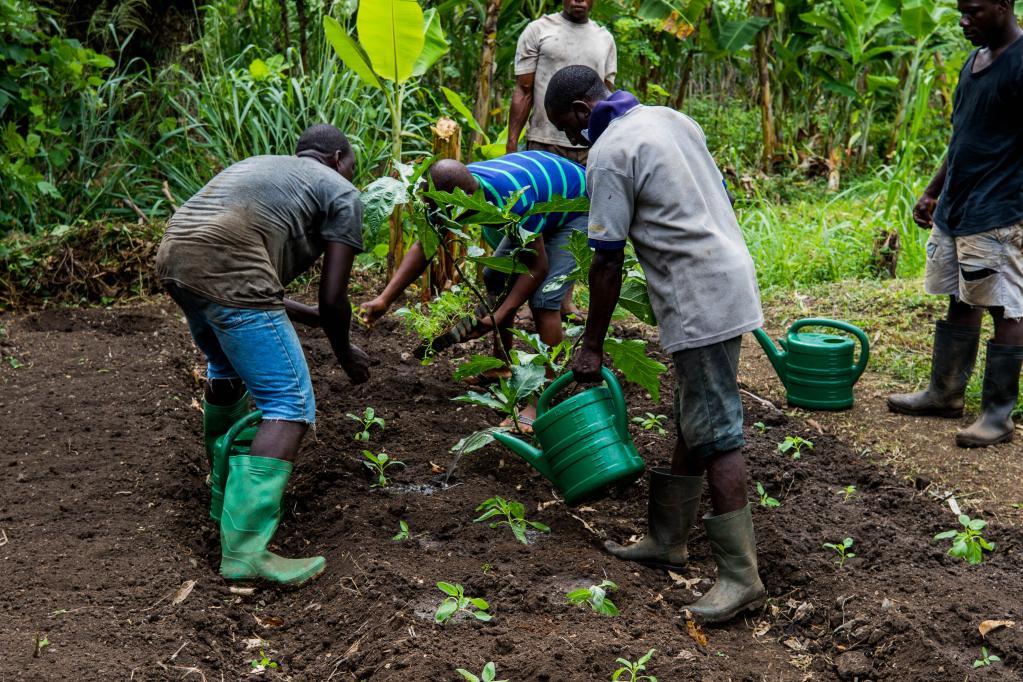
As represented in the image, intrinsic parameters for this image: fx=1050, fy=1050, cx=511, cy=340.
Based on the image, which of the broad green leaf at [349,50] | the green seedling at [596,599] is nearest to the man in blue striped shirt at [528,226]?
the green seedling at [596,599]

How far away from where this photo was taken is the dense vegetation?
7488 millimetres

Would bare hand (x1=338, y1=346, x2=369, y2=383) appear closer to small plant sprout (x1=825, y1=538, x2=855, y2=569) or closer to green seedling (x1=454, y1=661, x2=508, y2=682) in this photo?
green seedling (x1=454, y1=661, x2=508, y2=682)

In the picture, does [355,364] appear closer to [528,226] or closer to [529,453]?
[529,453]

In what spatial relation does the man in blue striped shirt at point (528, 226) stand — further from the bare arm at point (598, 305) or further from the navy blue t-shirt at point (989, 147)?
the navy blue t-shirt at point (989, 147)

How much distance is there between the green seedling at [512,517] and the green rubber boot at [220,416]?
1.04 m

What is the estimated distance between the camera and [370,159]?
760 cm

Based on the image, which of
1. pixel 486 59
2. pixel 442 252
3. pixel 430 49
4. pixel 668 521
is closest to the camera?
pixel 668 521

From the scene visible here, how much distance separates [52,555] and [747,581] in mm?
2341

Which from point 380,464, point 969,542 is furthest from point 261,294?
point 969,542

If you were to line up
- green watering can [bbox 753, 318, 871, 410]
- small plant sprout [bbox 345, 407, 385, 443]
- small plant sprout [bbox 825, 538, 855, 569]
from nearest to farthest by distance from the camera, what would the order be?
small plant sprout [bbox 825, 538, 855, 569] → small plant sprout [bbox 345, 407, 385, 443] → green watering can [bbox 753, 318, 871, 410]

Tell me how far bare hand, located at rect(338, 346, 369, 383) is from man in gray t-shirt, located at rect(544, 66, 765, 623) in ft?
3.09

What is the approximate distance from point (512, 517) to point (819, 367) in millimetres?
1990

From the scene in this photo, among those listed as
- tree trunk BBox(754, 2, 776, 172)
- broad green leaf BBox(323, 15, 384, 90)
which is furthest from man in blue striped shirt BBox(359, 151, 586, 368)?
tree trunk BBox(754, 2, 776, 172)

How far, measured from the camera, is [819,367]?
513 cm
